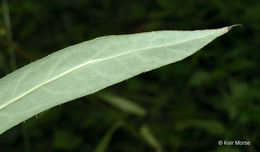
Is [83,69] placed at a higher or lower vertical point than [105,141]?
higher

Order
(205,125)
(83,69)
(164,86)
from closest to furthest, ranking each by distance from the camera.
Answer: (83,69) < (205,125) < (164,86)

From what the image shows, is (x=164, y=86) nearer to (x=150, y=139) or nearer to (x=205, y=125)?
(x=205, y=125)

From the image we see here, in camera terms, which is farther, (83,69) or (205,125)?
(205,125)

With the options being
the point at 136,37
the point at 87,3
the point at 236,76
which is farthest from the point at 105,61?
the point at 87,3

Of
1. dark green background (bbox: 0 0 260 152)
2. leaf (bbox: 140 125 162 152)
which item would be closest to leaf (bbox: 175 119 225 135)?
dark green background (bbox: 0 0 260 152)

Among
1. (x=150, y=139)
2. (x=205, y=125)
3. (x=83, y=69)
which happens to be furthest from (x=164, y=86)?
(x=83, y=69)

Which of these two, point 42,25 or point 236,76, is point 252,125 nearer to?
point 236,76
